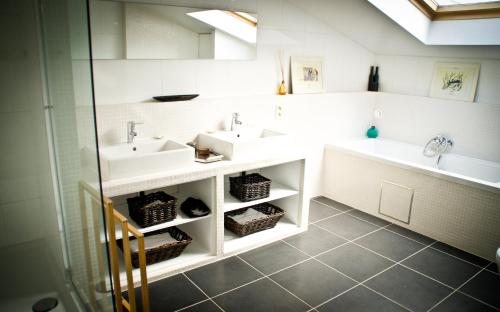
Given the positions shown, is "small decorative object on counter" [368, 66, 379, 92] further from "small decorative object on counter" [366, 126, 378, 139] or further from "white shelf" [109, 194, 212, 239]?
"white shelf" [109, 194, 212, 239]

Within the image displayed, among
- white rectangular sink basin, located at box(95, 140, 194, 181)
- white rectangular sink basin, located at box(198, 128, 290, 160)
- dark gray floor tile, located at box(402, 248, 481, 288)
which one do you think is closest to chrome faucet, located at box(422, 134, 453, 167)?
dark gray floor tile, located at box(402, 248, 481, 288)

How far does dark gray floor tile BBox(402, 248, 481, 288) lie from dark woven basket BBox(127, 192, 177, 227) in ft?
5.74

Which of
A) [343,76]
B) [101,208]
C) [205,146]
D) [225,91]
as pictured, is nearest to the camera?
[101,208]

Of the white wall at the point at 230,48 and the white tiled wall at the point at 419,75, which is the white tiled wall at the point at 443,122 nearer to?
the white tiled wall at the point at 419,75

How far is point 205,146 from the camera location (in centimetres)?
312

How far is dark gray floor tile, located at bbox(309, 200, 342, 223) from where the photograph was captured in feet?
12.4

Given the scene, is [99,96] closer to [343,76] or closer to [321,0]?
[321,0]

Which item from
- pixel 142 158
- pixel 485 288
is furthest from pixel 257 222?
pixel 485 288

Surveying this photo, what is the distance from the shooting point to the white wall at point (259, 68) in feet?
9.24

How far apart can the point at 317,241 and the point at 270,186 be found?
23.0 inches

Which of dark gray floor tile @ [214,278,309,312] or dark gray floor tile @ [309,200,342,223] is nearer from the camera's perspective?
dark gray floor tile @ [214,278,309,312]

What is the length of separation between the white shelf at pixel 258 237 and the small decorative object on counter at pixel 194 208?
1.22 feet

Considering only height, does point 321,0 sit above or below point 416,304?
above

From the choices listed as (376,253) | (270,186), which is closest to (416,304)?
(376,253)
